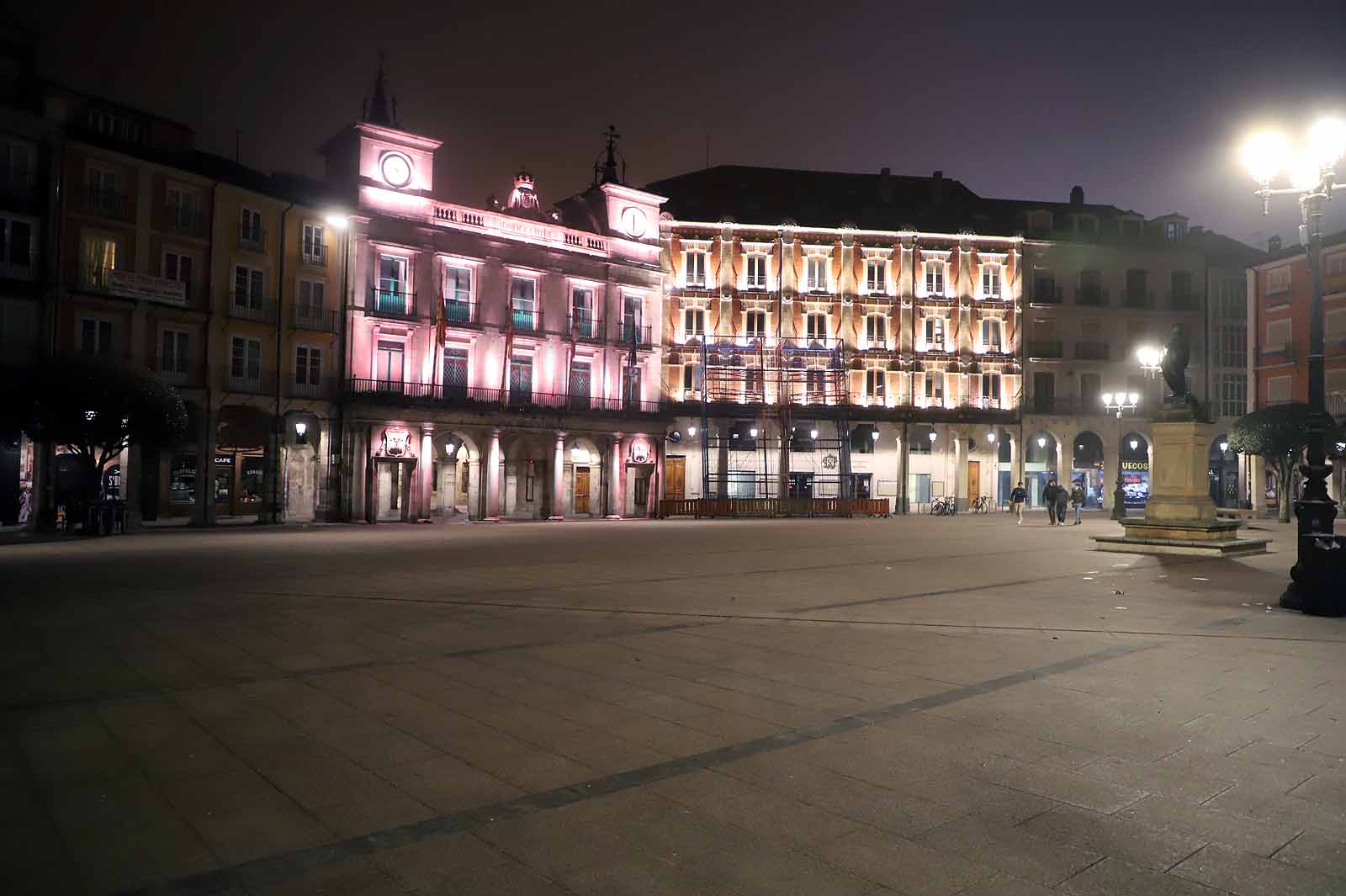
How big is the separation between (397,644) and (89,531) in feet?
71.8

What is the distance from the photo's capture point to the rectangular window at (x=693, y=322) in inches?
1949

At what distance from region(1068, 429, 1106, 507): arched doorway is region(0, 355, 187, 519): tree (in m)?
48.5

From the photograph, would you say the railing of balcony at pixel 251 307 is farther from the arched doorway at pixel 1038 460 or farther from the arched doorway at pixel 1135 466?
the arched doorway at pixel 1135 466

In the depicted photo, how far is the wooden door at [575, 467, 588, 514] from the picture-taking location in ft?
149

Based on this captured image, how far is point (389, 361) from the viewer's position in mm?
38469

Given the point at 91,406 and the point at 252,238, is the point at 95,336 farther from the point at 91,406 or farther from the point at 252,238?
the point at 91,406

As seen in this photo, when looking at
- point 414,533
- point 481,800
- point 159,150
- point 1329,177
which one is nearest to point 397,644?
point 481,800

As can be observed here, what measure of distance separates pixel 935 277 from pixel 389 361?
3204 centimetres

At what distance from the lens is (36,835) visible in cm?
405

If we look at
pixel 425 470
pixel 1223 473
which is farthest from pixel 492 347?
pixel 1223 473

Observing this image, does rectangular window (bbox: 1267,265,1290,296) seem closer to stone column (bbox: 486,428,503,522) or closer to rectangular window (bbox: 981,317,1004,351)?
rectangular window (bbox: 981,317,1004,351)

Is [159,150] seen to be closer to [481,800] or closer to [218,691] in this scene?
[218,691]

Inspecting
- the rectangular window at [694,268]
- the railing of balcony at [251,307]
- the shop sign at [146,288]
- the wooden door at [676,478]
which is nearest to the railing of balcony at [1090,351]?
the rectangular window at [694,268]

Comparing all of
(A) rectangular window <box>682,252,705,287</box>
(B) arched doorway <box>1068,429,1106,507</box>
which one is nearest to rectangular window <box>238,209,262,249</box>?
(A) rectangular window <box>682,252,705,287</box>
